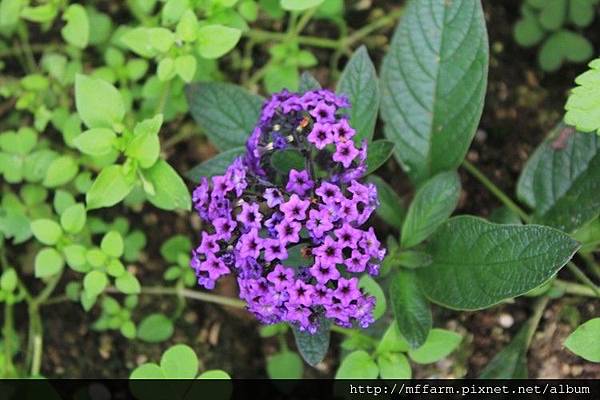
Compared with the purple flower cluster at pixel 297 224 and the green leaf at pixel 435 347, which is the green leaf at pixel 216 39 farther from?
the green leaf at pixel 435 347

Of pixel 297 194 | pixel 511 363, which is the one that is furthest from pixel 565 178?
pixel 297 194

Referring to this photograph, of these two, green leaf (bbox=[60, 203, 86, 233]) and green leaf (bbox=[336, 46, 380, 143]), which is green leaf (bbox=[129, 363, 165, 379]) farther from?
green leaf (bbox=[336, 46, 380, 143])

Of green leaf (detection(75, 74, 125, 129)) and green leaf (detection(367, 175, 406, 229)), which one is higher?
green leaf (detection(75, 74, 125, 129))

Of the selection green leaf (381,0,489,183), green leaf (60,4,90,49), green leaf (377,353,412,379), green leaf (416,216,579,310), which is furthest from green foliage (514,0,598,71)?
green leaf (60,4,90,49)

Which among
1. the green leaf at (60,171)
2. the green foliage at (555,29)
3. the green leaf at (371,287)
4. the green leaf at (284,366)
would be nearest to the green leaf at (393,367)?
the green leaf at (371,287)

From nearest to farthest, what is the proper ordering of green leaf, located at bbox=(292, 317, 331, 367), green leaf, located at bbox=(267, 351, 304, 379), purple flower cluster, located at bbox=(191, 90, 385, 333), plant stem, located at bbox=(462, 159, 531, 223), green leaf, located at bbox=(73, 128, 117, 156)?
purple flower cluster, located at bbox=(191, 90, 385, 333) < green leaf, located at bbox=(292, 317, 331, 367) < green leaf, located at bbox=(73, 128, 117, 156) < plant stem, located at bbox=(462, 159, 531, 223) < green leaf, located at bbox=(267, 351, 304, 379)

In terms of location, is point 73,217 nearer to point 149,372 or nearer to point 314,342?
point 149,372

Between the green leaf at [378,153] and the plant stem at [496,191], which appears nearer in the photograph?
the green leaf at [378,153]

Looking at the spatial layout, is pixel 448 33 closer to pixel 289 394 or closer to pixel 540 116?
pixel 540 116
